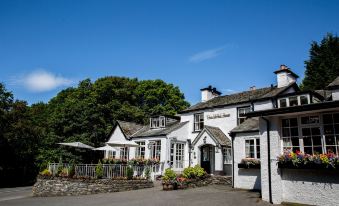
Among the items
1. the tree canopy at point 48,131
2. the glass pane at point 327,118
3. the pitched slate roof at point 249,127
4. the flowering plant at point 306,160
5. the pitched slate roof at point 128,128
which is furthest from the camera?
the tree canopy at point 48,131

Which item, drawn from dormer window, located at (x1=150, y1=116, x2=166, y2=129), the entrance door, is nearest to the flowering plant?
the entrance door

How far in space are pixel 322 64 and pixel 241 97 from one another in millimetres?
20961

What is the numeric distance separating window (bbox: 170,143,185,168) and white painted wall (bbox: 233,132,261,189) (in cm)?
859

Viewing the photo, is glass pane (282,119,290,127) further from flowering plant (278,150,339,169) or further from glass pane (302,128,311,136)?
flowering plant (278,150,339,169)

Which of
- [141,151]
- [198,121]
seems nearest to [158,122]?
[141,151]

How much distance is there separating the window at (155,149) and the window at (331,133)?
17.6 meters

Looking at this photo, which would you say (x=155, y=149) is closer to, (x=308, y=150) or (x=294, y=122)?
(x=294, y=122)

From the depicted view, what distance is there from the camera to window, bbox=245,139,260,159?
18214mm

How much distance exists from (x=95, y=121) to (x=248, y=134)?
24172 millimetres

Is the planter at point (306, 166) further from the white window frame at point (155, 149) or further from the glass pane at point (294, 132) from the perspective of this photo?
the white window frame at point (155, 149)

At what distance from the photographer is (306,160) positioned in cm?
1118

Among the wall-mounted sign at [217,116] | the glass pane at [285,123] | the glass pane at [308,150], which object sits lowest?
the glass pane at [308,150]

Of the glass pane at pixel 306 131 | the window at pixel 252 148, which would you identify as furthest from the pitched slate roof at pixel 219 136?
the glass pane at pixel 306 131

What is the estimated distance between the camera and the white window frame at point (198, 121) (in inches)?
1090
